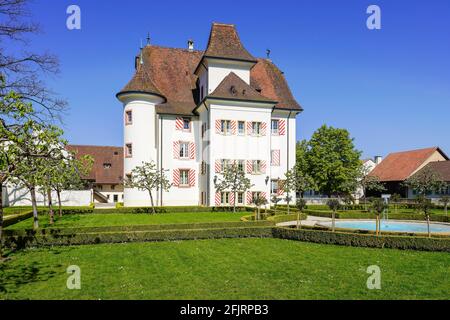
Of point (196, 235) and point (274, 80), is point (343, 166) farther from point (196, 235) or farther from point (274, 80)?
point (196, 235)

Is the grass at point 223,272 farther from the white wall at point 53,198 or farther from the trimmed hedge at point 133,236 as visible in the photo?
the white wall at point 53,198

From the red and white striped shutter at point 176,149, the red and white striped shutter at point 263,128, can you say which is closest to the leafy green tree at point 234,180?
the red and white striped shutter at point 263,128

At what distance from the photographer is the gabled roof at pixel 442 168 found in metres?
44.7

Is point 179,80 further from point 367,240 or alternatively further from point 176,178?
point 367,240

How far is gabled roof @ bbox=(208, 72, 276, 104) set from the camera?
103ft

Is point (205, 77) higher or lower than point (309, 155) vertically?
higher

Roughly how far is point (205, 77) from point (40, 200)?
21.7m

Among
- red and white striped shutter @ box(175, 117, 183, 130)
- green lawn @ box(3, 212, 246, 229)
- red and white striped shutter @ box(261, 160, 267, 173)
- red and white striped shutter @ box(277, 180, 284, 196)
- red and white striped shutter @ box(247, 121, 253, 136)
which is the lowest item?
green lawn @ box(3, 212, 246, 229)

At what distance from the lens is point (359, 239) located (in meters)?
15.4

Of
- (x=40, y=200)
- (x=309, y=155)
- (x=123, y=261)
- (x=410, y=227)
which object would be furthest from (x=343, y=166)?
(x=123, y=261)

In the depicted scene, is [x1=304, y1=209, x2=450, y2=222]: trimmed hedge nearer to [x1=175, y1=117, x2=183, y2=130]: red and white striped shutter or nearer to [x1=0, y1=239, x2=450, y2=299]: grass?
[x1=0, y1=239, x2=450, y2=299]: grass

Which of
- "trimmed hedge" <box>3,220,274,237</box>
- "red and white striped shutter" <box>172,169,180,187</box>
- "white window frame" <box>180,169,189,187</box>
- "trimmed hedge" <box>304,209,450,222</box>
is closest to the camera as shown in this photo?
"trimmed hedge" <box>3,220,274,237</box>

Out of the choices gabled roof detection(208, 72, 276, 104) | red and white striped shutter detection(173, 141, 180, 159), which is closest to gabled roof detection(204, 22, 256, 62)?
gabled roof detection(208, 72, 276, 104)

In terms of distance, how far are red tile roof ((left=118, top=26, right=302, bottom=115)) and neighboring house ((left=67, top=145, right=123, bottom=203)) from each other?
680 inches
